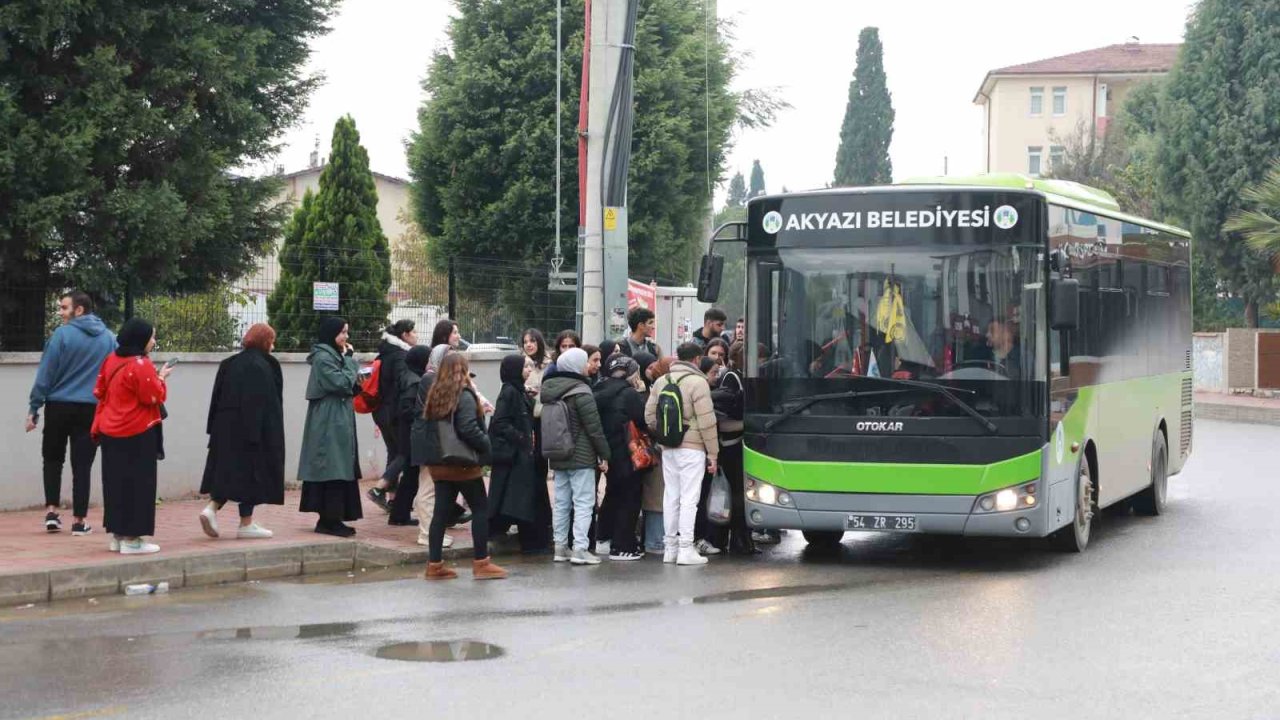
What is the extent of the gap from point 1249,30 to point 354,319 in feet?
113

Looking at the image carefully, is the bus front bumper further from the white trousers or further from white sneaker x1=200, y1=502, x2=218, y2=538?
white sneaker x1=200, y1=502, x2=218, y2=538

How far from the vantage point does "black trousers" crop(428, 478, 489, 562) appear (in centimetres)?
1206

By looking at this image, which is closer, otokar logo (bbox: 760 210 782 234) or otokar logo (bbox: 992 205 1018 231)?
otokar logo (bbox: 992 205 1018 231)

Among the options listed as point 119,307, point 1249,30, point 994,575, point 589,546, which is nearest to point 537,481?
point 589,546

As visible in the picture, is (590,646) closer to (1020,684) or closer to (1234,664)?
(1020,684)

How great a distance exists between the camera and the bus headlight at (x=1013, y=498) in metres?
12.2

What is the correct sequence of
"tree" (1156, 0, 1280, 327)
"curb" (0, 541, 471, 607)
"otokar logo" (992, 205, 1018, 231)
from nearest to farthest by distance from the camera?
"curb" (0, 541, 471, 607)
"otokar logo" (992, 205, 1018, 231)
"tree" (1156, 0, 1280, 327)

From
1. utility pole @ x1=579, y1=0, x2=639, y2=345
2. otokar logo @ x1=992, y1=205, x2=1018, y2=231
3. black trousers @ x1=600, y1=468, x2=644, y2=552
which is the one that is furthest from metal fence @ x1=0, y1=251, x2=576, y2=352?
otokar logo @ x1=992, y1=205, x2=1018, y2=231

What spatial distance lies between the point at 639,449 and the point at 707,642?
415 centimetres

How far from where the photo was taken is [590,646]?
29.8ft

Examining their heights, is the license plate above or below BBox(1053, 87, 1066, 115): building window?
below

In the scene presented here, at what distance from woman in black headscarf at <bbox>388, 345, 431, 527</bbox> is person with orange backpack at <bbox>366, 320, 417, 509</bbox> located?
55 mm

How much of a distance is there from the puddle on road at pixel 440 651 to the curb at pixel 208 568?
2.94m

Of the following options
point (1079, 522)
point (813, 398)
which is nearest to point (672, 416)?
point (813, 398)
